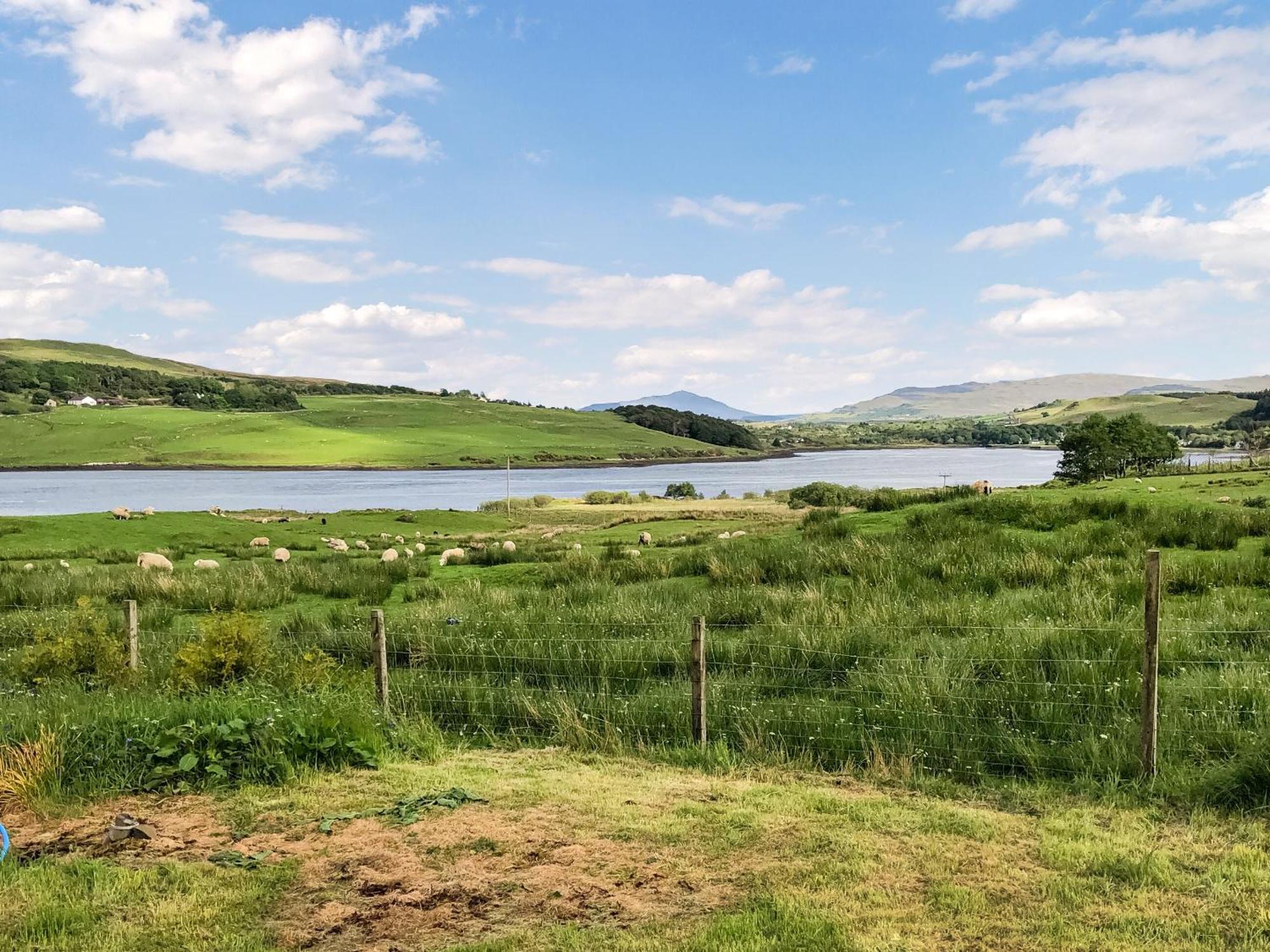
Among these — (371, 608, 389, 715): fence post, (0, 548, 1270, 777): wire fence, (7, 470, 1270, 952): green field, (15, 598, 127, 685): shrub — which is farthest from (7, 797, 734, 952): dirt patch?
(15, 598, 127, 685): shrub

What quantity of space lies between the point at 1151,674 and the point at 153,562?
74.4 ft

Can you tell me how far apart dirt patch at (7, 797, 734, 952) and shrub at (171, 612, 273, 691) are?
246 centimetres

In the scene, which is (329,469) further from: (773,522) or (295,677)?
(295,677)

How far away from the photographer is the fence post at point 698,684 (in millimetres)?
8180

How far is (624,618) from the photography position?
40.1 feet

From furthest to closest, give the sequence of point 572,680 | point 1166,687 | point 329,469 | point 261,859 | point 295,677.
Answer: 1. point 329,469
2. point 572,680
3. point 295,677
4. point 1166,687
5. point 261,859

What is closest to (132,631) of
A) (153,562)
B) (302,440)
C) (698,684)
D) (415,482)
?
(698,684)

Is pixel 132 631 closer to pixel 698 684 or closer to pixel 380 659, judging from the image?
pixel 380 659

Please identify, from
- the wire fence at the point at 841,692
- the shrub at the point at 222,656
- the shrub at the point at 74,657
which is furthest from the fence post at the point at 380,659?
the shrub at the point at 74,657

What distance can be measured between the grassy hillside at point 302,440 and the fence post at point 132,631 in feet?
467

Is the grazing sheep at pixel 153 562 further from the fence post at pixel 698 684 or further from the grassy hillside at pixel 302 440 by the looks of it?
the grassy hillside at pixel 302 440

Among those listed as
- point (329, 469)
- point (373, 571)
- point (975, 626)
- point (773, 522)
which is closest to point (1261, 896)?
point (975, 626)

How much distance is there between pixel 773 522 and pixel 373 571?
1929 cm

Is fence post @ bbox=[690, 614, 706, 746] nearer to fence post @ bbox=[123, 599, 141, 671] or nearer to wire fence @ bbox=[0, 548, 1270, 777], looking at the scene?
wire fence @ bbox=[0, 548, 1270, 777]
